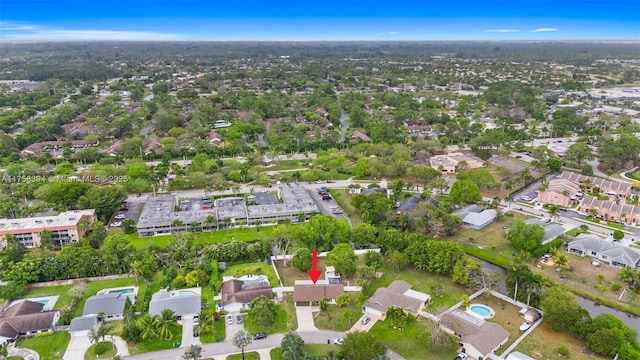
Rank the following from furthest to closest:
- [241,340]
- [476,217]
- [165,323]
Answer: [476,217] < [165,323] < [241,340]

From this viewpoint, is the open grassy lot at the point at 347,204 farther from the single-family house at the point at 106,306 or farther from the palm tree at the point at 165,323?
the single-family house at the point at 106,306

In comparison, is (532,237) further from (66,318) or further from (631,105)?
(631,105)

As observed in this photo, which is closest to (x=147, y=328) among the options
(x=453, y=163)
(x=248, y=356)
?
(x=248, y=356)

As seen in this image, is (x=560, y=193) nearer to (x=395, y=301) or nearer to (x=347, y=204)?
(x=347, y=204)

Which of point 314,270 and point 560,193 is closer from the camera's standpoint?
point 314,270

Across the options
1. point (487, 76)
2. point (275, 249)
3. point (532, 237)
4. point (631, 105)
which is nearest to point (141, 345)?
point (275, 249)

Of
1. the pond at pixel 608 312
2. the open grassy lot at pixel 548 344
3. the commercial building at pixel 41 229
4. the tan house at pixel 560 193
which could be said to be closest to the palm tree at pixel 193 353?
the open grassy lot at pixel 548 344

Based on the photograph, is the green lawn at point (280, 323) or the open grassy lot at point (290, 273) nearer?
the green lawn at point (280, 323)
